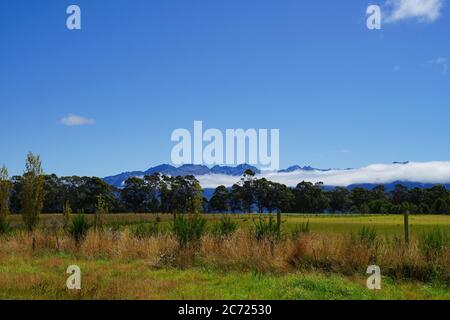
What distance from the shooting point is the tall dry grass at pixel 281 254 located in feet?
41.6

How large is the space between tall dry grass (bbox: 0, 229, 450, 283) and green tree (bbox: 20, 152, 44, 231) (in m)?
6.88

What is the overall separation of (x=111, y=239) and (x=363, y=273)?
923 centimetres

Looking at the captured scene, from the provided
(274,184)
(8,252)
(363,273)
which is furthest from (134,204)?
(363,273)

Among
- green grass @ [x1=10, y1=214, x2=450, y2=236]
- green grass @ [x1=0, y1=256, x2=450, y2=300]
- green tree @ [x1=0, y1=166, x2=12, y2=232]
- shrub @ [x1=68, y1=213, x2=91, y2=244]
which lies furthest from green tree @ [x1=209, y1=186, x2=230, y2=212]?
green grass @ [x1=0, y1=256, x2=450, y2=300]

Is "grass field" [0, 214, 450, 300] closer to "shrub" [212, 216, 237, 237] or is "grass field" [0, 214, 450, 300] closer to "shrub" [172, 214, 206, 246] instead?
"shrub" [172, 214, 206, 246]

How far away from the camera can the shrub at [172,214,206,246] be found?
52.3 feet

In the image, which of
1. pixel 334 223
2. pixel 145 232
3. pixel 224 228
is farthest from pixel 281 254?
pixel 334 223

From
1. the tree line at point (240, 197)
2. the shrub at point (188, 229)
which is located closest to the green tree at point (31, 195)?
the shrub at point (188, 229)

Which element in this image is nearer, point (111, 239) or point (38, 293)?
point (38, 293)

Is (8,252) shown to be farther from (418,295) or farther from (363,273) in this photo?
(418,295)

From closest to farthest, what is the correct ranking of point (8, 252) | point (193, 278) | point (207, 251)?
1. point (193, 278)
2. point (207, 251)
3. point (8, 252)

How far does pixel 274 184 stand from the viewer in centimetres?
12731
